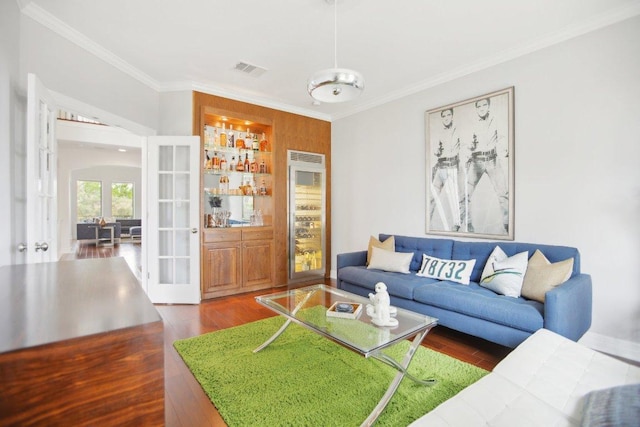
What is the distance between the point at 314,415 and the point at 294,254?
3.28 meters

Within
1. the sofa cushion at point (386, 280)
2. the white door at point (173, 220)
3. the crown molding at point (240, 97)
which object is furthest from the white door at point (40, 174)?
the sofa cushion at point (386, 280)

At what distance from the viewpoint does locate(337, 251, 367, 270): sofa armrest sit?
159 inches

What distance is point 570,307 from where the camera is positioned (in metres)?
2.29

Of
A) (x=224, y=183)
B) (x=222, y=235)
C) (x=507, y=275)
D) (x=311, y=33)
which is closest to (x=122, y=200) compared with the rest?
(x=224, y=183)

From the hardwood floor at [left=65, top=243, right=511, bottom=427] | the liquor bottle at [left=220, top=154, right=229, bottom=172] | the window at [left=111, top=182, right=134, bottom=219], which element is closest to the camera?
the hardwood floor at [left=65, top=243, right=511, bottom=427]

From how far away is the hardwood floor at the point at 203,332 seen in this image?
6.16 feet

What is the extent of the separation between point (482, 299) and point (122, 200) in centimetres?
1323

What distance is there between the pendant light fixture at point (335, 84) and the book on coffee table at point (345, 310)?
1519 millimetres

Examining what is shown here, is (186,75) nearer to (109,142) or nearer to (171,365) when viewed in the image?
(171,365)

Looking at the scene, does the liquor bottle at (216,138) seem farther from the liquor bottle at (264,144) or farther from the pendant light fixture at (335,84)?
the pendant light fixture at (335,84)

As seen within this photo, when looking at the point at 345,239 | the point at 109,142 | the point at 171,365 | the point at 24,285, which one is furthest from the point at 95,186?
the point at 24,285

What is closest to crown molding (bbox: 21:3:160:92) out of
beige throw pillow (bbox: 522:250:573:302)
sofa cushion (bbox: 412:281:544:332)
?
sofa cushion (bbox: 412:281:544:332)

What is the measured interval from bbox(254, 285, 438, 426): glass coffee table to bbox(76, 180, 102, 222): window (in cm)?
1190

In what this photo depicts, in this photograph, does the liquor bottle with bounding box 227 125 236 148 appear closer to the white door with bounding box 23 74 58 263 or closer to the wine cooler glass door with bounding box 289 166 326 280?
the wine cooler glass door with bounding box 289 166 326 280
